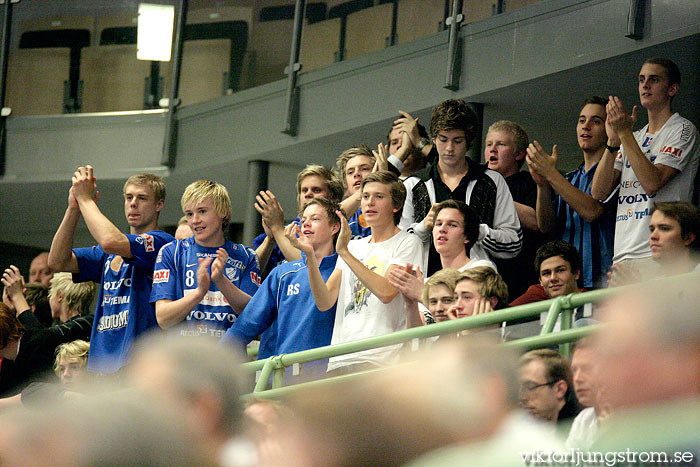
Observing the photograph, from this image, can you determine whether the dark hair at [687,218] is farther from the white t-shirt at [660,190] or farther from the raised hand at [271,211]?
the raised hand at [271,211]

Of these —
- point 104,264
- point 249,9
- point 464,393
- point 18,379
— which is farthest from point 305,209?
point 249,9

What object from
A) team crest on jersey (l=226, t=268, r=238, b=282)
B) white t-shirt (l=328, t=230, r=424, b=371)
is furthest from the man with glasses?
team crest on jersey (l=226, t=268, r=238, b=282)

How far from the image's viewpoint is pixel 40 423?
151 cm

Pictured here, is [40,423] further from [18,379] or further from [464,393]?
[18,379]

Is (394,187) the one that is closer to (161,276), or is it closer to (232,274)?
(232,274)

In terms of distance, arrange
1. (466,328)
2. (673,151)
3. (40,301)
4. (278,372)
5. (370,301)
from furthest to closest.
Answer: (40,301) < (673,151) < (370,301) < (278,372) < (466,328)

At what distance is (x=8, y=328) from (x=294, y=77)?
12.6ft

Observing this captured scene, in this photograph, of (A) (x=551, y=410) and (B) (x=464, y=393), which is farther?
(A) (x=551, y=410)

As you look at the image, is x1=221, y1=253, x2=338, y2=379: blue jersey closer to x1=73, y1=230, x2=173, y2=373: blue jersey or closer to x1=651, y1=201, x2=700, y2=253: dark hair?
x1=73, y1=230, x2=173, y2=373: blue jersey

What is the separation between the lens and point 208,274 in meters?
4.67

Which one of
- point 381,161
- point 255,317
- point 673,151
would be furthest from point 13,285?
point 673,151

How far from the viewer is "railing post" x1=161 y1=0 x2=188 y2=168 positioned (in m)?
9.11

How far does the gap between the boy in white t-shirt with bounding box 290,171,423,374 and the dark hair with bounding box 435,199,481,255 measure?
22 centimetres

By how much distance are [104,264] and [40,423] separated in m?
3.94
